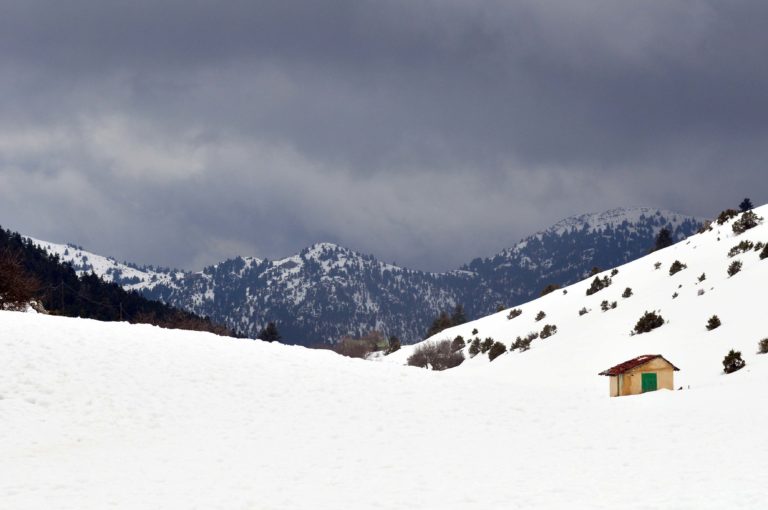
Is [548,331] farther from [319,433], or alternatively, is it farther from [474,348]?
[319,433]

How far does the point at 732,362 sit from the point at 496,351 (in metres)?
31.6

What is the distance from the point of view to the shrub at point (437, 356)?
76438 millimetres

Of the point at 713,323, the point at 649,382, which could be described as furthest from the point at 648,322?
the point at 649,382

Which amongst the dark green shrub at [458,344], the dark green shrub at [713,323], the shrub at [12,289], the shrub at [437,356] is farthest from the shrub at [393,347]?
the dark green shrub at [713,323]

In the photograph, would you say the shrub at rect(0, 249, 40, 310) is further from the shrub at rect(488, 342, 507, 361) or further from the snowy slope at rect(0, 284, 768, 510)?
the shrub at rect(488, 342, 507, 361)

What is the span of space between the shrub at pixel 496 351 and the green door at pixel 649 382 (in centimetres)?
3116

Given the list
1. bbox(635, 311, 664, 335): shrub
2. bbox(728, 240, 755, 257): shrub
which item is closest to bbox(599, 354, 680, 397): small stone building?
bbox(635, 311, 664, 335): shrub

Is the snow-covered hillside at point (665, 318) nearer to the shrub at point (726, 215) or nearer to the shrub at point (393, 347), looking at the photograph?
the shrub at point (726, 215)

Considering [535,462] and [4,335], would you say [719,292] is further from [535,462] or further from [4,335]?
[4,335]

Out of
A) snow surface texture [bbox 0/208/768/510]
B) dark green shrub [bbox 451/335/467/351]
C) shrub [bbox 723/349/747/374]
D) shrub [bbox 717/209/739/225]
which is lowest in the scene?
snow surface texture [bbox 0/208/768/510]

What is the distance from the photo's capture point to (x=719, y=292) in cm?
5059

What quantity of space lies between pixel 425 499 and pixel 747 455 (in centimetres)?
934

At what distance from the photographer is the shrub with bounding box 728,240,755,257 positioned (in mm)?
56688

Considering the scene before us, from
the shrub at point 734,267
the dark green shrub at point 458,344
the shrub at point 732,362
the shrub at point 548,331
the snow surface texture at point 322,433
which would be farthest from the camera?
the dark green shrub at point 458,344
